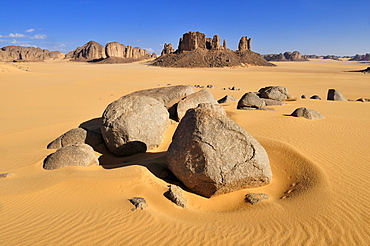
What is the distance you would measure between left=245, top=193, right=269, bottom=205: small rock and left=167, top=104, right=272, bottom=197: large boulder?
283 millimetres

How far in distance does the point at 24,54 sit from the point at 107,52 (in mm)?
41081

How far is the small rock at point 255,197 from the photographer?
4.89 metres

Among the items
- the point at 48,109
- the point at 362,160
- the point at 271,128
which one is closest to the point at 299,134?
the point at 271,128

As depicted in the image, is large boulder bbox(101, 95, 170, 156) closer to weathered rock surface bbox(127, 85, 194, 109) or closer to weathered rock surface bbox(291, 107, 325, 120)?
weathered rock surface bbox(127, 85, 194, 109)

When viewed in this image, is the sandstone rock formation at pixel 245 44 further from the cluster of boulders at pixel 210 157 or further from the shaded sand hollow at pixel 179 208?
the cluster of boulders at pixel 210 157

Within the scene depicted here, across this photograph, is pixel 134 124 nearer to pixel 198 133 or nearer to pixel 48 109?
pixel 198 133

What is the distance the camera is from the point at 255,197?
16.4ft

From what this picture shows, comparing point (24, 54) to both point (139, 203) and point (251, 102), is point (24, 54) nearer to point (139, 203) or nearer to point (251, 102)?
point (251, 102)

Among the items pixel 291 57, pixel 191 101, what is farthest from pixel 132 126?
pixel 291 57

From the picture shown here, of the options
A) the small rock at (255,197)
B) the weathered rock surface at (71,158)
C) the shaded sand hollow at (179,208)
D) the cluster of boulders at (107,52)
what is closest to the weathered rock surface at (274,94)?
the shaded sand hollow at (179,208)

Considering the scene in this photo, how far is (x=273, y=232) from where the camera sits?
402 cm

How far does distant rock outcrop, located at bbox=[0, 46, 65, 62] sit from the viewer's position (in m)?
106

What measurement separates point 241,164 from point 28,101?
19.7 metres

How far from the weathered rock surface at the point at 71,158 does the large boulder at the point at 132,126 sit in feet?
3.26
